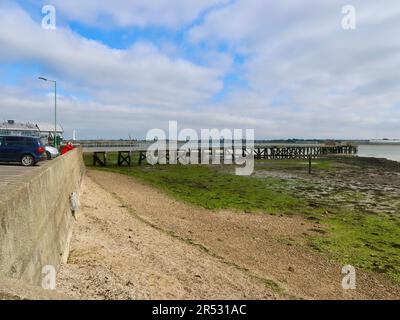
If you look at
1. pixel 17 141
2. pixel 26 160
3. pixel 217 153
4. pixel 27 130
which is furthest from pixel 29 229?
pixel 217 153

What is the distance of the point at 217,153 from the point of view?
6812 centimetres

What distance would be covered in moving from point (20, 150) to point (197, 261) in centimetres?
1477

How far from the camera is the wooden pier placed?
4422 centimetres

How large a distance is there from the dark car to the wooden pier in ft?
65.1

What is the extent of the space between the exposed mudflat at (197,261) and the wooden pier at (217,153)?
93.3 feet

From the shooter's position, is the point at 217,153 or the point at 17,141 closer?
the point at 17,141

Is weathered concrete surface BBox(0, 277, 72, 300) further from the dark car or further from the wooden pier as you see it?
the wooden pier

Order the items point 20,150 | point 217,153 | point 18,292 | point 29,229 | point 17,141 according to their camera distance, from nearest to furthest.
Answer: point 18,292 → point 29,229 → point 20,150 → point 17,141 → point 217,153

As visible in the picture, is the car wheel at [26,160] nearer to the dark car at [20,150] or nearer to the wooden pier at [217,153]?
the dark car at [20,150]

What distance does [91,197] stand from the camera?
53.7ft

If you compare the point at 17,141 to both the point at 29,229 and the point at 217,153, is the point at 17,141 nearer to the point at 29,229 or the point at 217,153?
the point at 29,229
